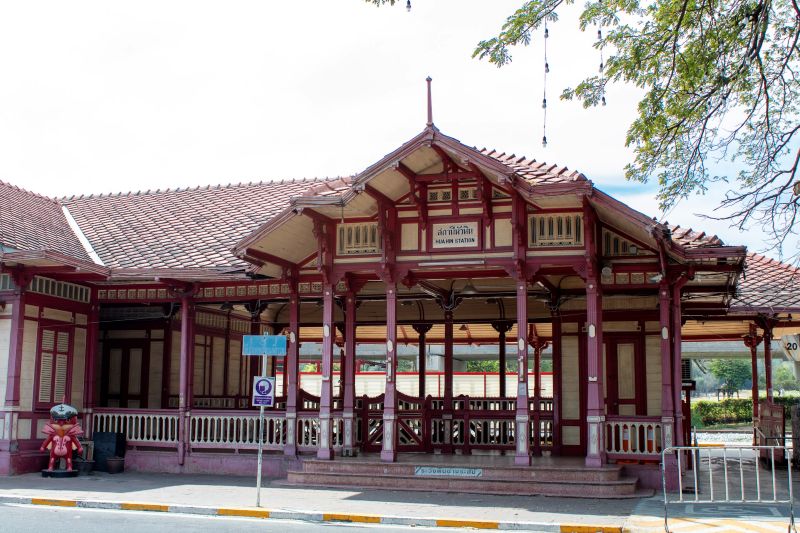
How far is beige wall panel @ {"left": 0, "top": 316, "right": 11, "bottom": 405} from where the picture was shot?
1664 cm

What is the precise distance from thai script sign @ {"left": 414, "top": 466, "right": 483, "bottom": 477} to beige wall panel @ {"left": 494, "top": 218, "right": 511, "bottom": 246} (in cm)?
376

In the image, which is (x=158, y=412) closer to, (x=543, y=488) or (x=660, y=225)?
(x=543, y=488)

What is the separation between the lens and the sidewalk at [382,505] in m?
11.3

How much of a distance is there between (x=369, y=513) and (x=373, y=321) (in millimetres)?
9471

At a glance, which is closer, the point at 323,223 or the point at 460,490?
the point at 460,490

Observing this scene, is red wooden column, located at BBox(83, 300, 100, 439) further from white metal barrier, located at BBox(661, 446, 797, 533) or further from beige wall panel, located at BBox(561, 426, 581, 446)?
white metal barrier, located at BBox(661, 446, 797, 533)

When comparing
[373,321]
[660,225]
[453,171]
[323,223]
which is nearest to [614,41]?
[660,225]

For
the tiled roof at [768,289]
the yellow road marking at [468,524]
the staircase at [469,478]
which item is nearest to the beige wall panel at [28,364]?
the staircase at [469,478]

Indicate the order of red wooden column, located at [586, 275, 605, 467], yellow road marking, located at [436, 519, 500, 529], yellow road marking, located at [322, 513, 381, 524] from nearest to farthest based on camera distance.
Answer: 1. yellow road marking, located at [436, 519, 500, 529]
2. yellow road marking, located at [322, 513, 381, 524]
3. red wooden column, located at [586, 275, 605, 467]

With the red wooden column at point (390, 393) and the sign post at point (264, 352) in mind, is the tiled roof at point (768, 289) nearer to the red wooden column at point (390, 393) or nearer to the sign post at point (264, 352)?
the red wooden column at point (390, 393)

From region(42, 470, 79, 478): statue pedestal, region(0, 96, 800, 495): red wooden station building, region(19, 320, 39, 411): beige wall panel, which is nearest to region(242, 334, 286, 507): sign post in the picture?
region(0, 96, 800, 495): red wooden station building

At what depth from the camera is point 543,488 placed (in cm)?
1407

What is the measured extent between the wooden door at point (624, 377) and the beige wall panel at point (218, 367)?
9803 millimetres

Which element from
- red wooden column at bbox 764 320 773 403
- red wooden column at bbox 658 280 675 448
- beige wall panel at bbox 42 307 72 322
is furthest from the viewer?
red wooden column at bbox 764 320 773 403
